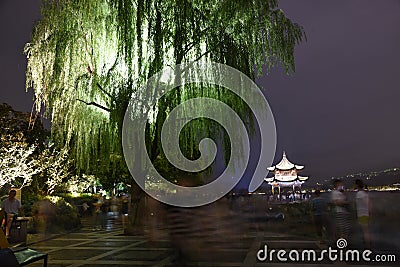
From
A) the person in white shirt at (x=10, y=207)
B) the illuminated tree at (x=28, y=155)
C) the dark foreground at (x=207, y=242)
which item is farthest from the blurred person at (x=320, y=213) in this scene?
the illuminated tree at (x=28, y=155)

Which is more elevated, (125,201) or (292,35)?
(292,35)

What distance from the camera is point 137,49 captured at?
1365cm

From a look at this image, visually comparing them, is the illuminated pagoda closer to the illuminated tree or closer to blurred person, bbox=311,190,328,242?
the illuminated tree

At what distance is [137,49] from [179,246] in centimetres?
848

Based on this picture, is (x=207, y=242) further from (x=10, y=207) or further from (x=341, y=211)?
(x=10, y=207)

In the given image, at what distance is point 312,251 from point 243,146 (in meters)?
A: 4.36

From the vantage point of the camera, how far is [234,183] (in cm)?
1343

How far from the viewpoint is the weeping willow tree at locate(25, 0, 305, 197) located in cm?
1346

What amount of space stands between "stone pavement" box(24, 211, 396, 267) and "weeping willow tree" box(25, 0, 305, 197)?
10.2 feet

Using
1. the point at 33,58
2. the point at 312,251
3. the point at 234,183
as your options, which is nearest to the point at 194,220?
the point at 312,251

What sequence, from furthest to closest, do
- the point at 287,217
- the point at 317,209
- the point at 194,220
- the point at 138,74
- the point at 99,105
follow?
the point at 287,217 → the point at 99,105 → the point at 138,74 → the point at 317,209 → the point at 194,220

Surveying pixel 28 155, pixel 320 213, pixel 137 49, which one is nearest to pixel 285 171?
pixel 28 155

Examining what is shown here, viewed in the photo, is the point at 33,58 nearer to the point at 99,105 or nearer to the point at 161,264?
the point at 99,105

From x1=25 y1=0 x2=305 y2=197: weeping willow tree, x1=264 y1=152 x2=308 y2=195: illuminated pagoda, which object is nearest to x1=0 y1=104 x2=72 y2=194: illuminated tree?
x1=25 y1=0 x2=305 y2=197: weeping willow tree
